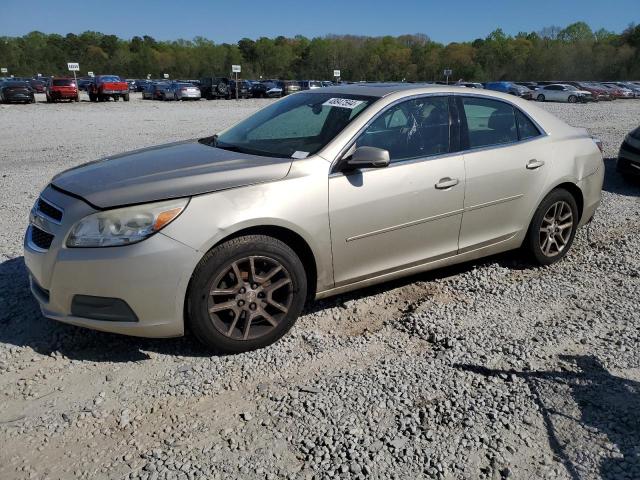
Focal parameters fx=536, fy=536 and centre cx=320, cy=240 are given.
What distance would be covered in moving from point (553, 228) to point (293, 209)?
2.69 metres

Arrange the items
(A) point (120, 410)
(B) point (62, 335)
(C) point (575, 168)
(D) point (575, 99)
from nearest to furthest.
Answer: (A) point (120, 410) → (B) point (62, 335) → (C) point (575, 168) → (D) point (575, 99)

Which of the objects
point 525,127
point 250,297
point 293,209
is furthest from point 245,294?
point 525,127

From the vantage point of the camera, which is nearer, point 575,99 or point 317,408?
point 317,408

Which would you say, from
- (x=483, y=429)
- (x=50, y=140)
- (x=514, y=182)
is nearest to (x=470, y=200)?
(x=514, y=182)

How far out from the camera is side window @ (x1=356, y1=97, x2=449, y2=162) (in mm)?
3799

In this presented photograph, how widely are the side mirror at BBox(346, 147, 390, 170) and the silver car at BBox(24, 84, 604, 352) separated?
13mm

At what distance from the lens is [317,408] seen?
2.82 metres

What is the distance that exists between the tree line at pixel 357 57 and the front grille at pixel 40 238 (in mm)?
100613

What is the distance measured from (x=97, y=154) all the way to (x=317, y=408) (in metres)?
9.96

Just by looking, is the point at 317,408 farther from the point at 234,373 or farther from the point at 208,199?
the point at 208,199

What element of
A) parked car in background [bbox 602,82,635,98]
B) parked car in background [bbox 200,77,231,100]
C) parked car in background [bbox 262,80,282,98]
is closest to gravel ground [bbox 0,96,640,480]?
parked car in background [bbox 200,77,231,100]

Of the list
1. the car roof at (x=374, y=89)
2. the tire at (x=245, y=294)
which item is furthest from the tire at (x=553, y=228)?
the tire at (x=245, y=294)

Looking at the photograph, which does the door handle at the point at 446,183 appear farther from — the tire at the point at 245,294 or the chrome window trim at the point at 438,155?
the tire at the point at 245,294

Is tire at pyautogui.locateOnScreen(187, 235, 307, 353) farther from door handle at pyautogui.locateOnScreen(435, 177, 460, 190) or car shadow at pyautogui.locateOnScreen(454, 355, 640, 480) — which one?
door handle at pyautogui.locateOnScreen(435, 177, 460, 190)
